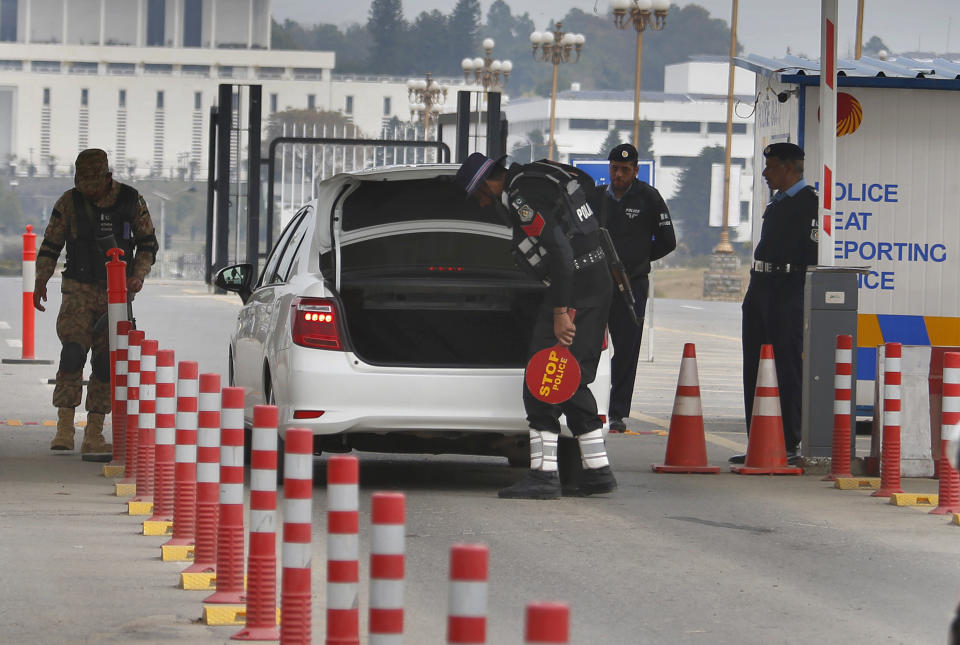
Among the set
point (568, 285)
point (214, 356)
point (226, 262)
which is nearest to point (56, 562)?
point (568, 285)

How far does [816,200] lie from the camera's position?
1238cm

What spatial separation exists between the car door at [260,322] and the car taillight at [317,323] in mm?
445

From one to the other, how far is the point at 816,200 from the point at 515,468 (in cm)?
267

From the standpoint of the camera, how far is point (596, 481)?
10367 millimetres

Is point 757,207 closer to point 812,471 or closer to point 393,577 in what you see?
point 812,471

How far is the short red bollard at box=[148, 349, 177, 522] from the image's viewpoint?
8.67m

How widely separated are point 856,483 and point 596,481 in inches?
71.0

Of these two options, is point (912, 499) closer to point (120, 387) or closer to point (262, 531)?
point (120, 387)

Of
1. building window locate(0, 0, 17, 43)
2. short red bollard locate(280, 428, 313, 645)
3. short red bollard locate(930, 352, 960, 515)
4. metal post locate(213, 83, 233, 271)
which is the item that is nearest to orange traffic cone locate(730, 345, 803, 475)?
short red bollard locate(930, 352, 960, 515)

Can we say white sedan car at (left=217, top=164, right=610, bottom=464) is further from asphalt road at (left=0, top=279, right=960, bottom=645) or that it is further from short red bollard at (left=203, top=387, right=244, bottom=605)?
short red bollard at (left=203, top=387, right=244, bottom=605)

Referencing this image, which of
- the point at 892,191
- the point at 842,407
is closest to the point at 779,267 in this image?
the point at 842,407

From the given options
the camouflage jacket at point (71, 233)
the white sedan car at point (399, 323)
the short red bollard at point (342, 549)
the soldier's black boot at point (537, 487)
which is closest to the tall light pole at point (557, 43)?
the camouflage jacket at point (71, 233)

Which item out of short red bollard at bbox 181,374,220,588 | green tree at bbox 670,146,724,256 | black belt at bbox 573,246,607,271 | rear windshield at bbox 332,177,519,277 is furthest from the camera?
green tree at bbox 670,146,724,256

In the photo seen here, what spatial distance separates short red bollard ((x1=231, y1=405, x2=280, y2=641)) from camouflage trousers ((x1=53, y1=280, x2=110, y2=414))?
617 cm
